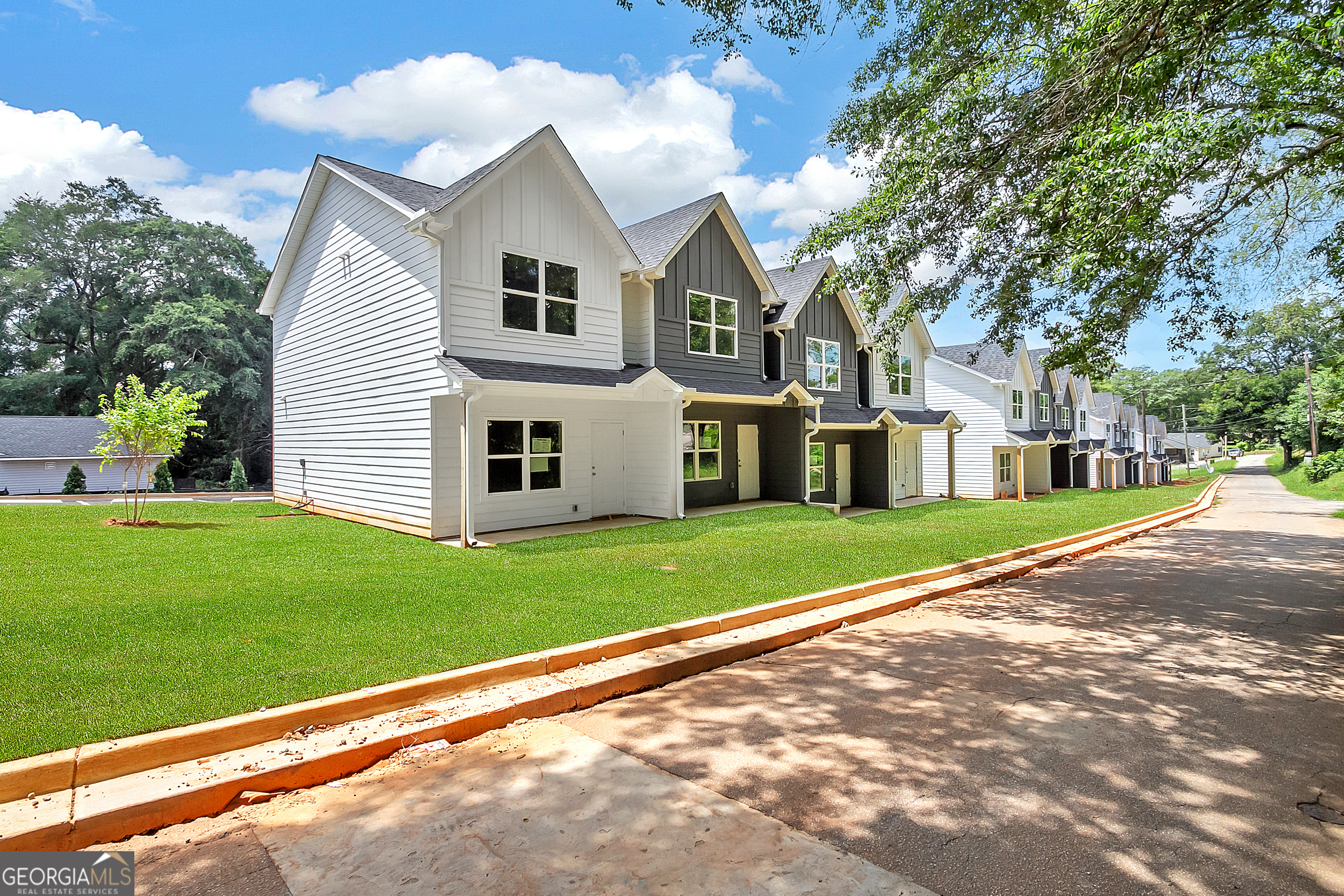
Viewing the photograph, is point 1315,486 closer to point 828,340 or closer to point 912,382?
point 912,382

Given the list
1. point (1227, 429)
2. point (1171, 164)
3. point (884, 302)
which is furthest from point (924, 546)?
point (1227, 429)

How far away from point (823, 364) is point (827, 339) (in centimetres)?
82

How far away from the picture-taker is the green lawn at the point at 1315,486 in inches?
1121

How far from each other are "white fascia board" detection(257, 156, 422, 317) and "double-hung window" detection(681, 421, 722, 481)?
319 inches

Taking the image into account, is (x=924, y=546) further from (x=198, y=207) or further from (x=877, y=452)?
(x=198, y=207)

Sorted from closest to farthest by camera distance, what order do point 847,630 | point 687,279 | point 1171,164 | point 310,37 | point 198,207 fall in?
point 1171,164
point 847,630
point 310,37
point 687,279
point 198,207

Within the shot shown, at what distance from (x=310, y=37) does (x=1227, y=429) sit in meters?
98.4

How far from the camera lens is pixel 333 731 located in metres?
4.00

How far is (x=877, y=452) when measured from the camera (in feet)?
70.3

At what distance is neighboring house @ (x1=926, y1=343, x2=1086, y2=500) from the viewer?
92.7 feet

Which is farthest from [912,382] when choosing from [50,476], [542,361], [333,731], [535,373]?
[50,476]

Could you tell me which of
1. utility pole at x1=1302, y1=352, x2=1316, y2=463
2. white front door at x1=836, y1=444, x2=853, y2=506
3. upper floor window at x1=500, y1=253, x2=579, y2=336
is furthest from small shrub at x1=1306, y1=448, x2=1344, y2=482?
upper floor window at x1=500, y1=253, x2=579, y2=336

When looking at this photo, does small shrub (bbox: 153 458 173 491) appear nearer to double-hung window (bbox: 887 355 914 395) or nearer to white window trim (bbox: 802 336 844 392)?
white window trim (bbox: 802 336 844 392)

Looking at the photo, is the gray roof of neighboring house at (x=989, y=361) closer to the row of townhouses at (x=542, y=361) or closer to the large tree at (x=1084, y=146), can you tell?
the row of townhouses at (x=542, y=361)
